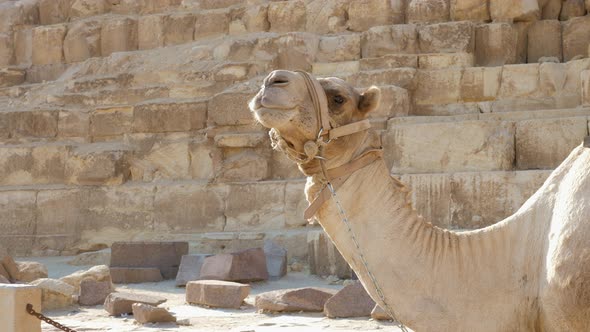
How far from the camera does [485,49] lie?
16172mm

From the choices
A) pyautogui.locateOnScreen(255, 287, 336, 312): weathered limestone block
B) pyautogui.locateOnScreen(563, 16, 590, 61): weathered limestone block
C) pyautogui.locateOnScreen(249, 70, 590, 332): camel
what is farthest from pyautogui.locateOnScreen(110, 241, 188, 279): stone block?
pyautogui.locateOnScreen(249, 70, 590, 332): camel

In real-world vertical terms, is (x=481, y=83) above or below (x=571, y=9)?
below

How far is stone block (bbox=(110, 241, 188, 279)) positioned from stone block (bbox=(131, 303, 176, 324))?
3560 millimetres

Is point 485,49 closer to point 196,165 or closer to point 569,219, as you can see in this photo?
point 196,165

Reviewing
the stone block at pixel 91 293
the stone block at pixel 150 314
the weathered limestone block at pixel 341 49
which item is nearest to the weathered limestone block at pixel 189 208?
the weathered limestone block at pixel 341 49

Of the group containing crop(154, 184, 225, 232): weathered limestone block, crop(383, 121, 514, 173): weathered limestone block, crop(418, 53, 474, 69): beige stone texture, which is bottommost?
crop(154, 184, 225, 232): weathered limestone block

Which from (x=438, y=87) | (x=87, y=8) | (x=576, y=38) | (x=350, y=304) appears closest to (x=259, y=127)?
(x=438, y=87)

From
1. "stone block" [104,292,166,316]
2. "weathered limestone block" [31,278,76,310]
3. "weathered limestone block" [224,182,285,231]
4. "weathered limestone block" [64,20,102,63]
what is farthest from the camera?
"weathered limestone block" [64,20,102,63]

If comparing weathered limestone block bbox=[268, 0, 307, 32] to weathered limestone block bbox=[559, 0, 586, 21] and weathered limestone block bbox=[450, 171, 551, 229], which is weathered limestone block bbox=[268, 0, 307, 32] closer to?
weathered limestone block bbox=[559, 0, 586, 21]

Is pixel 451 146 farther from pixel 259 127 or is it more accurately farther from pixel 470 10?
pixel 470 10

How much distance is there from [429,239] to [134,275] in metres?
8.76

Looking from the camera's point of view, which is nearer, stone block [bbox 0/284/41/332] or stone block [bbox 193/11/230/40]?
stone block [bbox 0/284/41/332]

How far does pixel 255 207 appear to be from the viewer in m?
14.4

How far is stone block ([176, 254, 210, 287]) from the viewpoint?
12.0 metres
